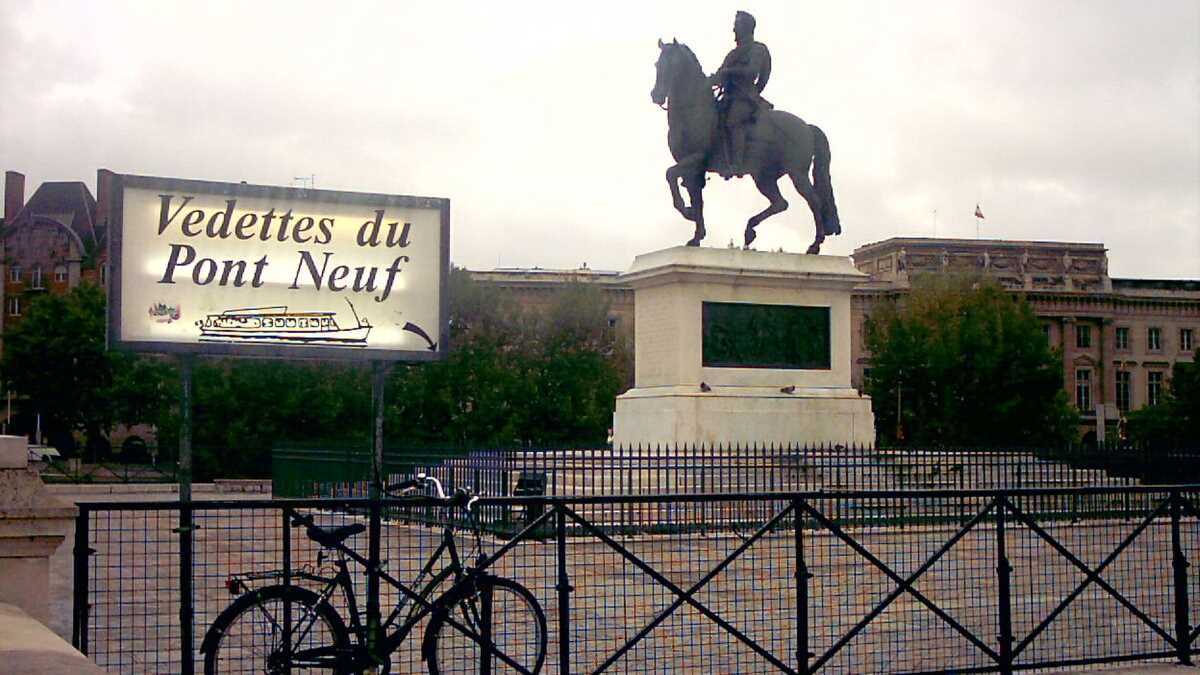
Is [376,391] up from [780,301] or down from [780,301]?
down

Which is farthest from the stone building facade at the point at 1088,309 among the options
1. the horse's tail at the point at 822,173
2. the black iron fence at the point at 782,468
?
the horse's tail at the point at 822,173

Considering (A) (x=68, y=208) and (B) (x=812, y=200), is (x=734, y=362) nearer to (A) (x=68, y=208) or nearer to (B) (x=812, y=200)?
(B) (x=812, y=200)

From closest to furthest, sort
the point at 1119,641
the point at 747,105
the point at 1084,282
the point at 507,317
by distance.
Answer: the point at 1119,641
the point at 747,105
the point at 507,317
the point at 1084,282

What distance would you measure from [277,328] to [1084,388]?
106 metres

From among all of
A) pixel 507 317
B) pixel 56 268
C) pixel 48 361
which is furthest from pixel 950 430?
pixel 56 268

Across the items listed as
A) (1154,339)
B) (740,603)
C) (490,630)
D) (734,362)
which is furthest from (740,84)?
(1154,339)

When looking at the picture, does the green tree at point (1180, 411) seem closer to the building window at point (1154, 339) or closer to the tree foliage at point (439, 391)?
the tree foliage at point (439, 391)

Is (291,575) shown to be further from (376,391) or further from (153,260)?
(153,260)

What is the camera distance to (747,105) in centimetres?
2716

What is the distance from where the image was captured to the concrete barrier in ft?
19.4

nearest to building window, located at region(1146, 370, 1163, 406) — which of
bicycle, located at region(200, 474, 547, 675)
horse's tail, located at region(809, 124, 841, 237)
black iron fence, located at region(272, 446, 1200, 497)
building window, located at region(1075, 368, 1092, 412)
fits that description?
building window, located at region(1075, 368, 1092, 412)

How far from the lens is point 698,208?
88.9ft

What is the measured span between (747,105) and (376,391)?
1849 cm

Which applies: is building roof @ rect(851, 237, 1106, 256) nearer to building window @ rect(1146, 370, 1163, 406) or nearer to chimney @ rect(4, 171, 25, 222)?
building window @ rect(1146, 370, 1163, 406)
